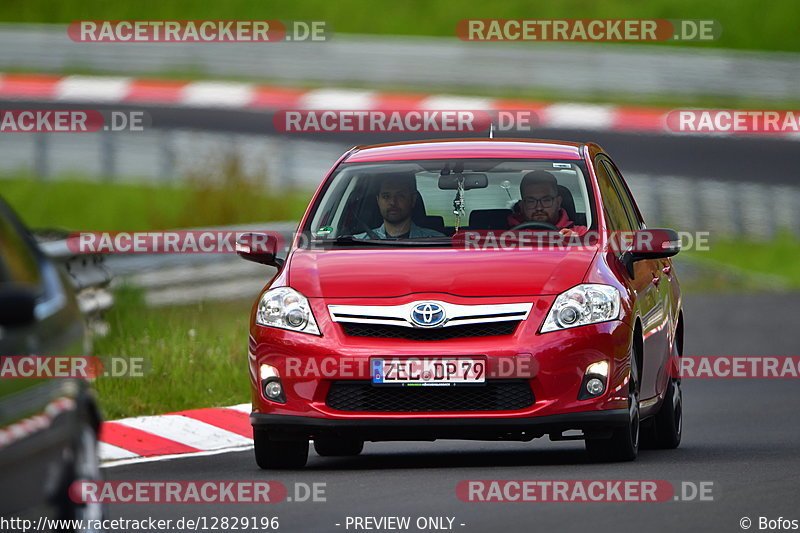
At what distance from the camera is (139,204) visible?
25.6m

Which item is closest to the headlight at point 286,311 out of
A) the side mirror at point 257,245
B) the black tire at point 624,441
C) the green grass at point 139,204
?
the side mirror at point 257,245

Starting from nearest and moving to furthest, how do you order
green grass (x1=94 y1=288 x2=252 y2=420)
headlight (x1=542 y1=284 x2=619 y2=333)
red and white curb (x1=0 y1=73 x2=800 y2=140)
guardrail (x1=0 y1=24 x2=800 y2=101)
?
headlight (x1=542 y1=284 x2=619 y2=333) < green grass (x1=94 y1=288 x2=252 y2=420) < red and white curb (x1=0 y1=73 x2=800 y2=140) < guardrail (x1=0 y1=24 x2=800 y2=101)

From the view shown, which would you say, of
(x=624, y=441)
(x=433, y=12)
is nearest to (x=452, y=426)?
(x=624, y=441)

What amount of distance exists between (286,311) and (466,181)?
1.55 m

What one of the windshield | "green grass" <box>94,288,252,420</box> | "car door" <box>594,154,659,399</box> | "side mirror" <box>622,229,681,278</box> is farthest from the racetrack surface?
"side mirror" <box>622,229,681,278</box>

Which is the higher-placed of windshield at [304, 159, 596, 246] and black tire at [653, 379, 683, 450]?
windshield at [304, 159, 596, 246]

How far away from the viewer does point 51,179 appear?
26078mm

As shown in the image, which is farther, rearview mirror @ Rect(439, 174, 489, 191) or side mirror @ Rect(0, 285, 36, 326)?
rearview mirror @ Rect(439, 174, 489, 191)

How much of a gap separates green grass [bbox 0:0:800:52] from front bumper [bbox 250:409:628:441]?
2580cm

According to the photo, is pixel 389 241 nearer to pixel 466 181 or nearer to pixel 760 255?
pixel 466 181

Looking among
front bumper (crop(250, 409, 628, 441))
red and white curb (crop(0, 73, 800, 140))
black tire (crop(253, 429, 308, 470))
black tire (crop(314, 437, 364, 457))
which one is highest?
red and white curb (crop(0, 73, 800, 140))

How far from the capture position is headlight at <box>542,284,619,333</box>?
10812 mm

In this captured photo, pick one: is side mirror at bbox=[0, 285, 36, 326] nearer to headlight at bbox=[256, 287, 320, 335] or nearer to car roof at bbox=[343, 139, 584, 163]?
headlight at bbox=[256, 287, 320, 335]

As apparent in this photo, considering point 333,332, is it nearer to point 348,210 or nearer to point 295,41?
point 348,210
